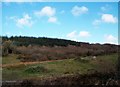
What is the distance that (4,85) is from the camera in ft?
52.4

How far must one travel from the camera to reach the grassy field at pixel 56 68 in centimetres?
2141

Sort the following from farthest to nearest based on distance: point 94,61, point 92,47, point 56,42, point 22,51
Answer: point 56,42 < point 22,51 < point 92,47 < point 94,61

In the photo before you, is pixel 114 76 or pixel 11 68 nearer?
pixel 114 76

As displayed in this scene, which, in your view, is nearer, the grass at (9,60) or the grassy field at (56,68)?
the grassy field at (56,68)

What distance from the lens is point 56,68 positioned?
23.7 m

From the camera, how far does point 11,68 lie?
24297mm

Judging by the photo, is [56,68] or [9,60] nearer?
[56,68]

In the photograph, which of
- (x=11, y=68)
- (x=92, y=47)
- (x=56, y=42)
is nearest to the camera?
(x=11, y=68)

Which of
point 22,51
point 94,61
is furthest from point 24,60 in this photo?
point 94,61

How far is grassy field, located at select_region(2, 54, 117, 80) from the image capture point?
21.4m

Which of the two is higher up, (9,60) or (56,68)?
(9,60)

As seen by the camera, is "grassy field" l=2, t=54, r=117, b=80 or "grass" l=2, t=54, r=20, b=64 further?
"grass" l=2, t=54, r=20, b=64

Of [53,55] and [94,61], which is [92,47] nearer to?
[53,55]

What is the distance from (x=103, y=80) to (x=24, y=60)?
16.3 metres
